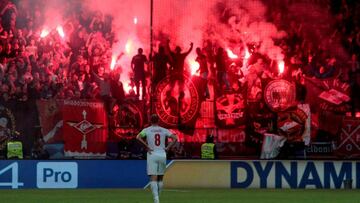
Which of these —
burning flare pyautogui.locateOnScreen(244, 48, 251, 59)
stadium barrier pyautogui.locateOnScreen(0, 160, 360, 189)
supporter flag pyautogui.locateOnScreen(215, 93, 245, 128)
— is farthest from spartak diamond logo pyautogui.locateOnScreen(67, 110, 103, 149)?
burning flare pyautogui.locateOnScreen(244, 48, 251, 59)

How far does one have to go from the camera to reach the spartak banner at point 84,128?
96.2ft

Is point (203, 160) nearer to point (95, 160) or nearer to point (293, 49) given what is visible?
point (95, 160)

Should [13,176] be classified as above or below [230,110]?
below

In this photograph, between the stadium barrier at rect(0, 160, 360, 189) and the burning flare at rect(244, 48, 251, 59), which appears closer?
the stadium barrier at rect(0, 160, 360, 189)

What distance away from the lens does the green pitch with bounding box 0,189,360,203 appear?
67.3 feet

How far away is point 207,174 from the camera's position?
2723cm

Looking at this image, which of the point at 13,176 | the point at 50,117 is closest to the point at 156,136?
the point at 13,176

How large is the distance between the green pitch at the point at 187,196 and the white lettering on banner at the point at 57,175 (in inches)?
41.9

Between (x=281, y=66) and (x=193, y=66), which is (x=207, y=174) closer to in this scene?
(x=193, y=66)

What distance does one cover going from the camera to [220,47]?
31.0m

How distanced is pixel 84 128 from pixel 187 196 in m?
8.05

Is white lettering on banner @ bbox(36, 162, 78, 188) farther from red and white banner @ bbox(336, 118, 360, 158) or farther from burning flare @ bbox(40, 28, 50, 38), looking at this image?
red and white banner @ bbox(336, 118, 360, 158)

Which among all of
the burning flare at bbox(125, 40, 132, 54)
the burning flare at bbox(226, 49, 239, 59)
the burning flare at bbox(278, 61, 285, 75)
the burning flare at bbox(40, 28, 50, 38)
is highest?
the burning flare at bbox(40, 28, 50, 38)

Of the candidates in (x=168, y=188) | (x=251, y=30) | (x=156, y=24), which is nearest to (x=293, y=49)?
(x=251, y=30)
